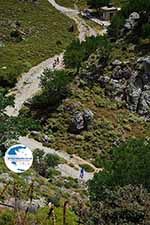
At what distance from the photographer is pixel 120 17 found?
320ft

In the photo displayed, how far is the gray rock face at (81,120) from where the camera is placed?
70688mm

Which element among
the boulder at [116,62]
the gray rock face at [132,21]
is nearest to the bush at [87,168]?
the boulder at [116,62]

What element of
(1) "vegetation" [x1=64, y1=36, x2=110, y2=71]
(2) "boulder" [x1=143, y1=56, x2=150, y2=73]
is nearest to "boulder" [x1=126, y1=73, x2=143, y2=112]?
(2) "boulder" [x1=143, y1=56, x2=150, y2=73]

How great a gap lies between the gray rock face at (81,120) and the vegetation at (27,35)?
56.4ft

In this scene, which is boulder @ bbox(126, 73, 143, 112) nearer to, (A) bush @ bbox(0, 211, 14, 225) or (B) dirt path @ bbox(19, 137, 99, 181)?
(B) dirt path @ bbox(19, 137, 99, 181)

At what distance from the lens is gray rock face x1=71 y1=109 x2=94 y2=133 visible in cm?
7069

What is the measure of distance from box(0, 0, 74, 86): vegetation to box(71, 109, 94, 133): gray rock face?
17184 millimetres

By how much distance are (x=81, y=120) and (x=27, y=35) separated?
48.4 m

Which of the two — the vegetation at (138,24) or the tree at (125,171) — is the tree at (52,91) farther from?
the tree at (125,171)

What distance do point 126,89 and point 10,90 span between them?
17001 mm

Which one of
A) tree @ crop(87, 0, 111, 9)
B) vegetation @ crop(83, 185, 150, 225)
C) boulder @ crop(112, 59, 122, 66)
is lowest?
tree @ crop(87, 0, 111, 9)

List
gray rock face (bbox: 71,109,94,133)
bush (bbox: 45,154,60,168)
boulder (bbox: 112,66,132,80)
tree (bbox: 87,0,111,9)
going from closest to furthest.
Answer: bush (bbox: 45,154,60,168), gray rock face (bbox: 71,109,94,133), boulder (bbox: 112,66,132,80), tree (bbox: 87,0,111,9)

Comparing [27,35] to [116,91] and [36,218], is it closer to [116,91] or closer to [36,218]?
[116,91]

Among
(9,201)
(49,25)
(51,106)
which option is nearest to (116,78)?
(51,106)
